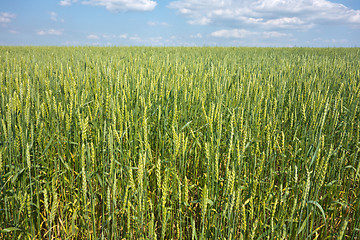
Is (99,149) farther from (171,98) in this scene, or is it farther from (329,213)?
(329,213)

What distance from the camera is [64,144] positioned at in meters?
1.58

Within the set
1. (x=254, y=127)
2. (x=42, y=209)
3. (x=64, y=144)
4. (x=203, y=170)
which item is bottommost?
(x=42, y=209)

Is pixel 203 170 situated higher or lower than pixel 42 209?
higher

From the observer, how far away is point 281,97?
1994mm

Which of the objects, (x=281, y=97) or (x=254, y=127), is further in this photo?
(x=281, y=97)

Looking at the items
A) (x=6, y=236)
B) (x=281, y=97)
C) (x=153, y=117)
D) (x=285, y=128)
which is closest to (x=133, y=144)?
(x=153, y=117)

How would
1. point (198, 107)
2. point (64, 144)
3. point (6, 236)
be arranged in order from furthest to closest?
point (198, 107), point (64, 144), point (6, 236)

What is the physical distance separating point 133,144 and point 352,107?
1826 millimetres

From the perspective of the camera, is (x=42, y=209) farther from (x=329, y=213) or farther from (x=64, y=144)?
(x=329, y=213)

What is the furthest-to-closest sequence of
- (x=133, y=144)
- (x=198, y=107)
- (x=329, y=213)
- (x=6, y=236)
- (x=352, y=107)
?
(x=352, y=107), (x=198, y=107), (x=133, y=144), (x=329, y=213), (x=6, y=236)

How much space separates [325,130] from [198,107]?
0.95 metres

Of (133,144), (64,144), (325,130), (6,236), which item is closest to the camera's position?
(6,236)

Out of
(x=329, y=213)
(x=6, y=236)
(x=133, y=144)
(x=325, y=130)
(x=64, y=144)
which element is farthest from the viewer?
(x=325, y=130)

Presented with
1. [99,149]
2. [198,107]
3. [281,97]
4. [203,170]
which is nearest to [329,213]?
[203,170]
